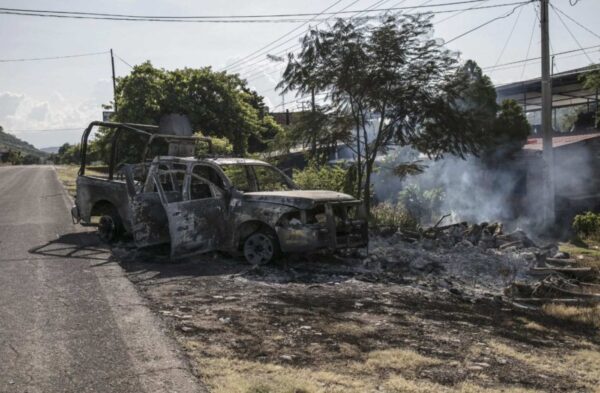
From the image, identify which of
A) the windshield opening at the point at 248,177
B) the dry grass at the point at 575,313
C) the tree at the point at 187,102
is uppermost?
the tree at the point at 187,102

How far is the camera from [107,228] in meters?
11.9

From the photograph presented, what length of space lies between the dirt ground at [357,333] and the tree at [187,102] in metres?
16.1

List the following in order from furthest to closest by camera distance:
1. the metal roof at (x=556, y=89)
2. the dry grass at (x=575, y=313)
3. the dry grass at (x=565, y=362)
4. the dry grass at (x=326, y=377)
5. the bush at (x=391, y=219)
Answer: the metal roof at (x=556, y=89) → the bush at (x=391, y=219) → the dry grass at (x=575, y=313) → the dry grass at (x=565, y=362) → the dry grass at (x=326, y=377)

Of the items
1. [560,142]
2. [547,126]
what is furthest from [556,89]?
[547,126]

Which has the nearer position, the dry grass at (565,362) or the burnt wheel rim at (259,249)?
the dry grass at (565,362)

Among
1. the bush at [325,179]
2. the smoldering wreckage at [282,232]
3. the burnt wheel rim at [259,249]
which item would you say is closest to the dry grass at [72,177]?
the bush at [325,179]

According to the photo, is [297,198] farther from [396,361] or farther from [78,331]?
[396,361]

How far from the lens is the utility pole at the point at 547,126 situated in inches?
664

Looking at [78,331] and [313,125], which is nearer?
[78,331]

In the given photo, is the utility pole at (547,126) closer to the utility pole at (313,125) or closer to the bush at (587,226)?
the bush at (587,226)

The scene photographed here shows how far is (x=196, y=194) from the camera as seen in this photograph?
33.6ft

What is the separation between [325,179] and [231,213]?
704 centimetres

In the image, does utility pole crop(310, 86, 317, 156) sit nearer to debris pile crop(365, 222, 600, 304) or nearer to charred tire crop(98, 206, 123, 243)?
debris pile crop(365, 222, 600, 304)

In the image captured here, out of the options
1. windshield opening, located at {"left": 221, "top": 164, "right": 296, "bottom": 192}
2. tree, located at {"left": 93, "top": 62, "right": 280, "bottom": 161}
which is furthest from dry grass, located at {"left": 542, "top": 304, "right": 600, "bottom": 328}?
tree, located at {"left": 93, "top": 62, "right": 280, "bottom": 161}
